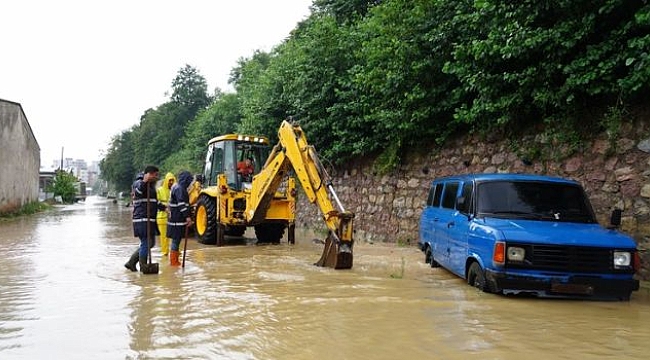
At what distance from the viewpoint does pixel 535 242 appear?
19.6 ft

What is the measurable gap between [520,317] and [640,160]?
3920 mm

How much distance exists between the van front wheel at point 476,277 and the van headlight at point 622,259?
1533mm

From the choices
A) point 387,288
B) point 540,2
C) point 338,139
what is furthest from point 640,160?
point 338,139

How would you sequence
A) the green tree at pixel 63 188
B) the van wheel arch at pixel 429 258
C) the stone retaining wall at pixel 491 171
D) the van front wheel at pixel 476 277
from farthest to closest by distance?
1. the green tree at pixel 63 188
2. the van wheel arch at pixel 429 258
3. the stone retaining wall at pixel 491 171
4. the van front wheel at pixel 476 277

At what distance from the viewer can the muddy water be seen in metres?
4.47

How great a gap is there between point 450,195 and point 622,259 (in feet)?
9.28

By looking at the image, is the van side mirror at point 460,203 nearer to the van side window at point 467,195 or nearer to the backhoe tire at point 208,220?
the van side window at point 467,195

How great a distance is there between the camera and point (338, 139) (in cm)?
1616

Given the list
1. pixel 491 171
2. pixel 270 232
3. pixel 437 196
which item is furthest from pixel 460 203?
pixel 270 232

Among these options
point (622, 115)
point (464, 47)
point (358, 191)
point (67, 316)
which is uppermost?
point (464, 47)

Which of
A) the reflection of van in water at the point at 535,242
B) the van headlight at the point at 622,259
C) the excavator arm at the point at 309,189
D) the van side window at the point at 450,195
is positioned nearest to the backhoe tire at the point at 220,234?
the excavator arm at the point at 309,189

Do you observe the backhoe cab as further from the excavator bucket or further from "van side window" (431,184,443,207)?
"van side window" (431,184,443,207)

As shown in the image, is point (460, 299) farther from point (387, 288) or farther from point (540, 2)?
point (540, 2)

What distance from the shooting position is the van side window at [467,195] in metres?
7.26
